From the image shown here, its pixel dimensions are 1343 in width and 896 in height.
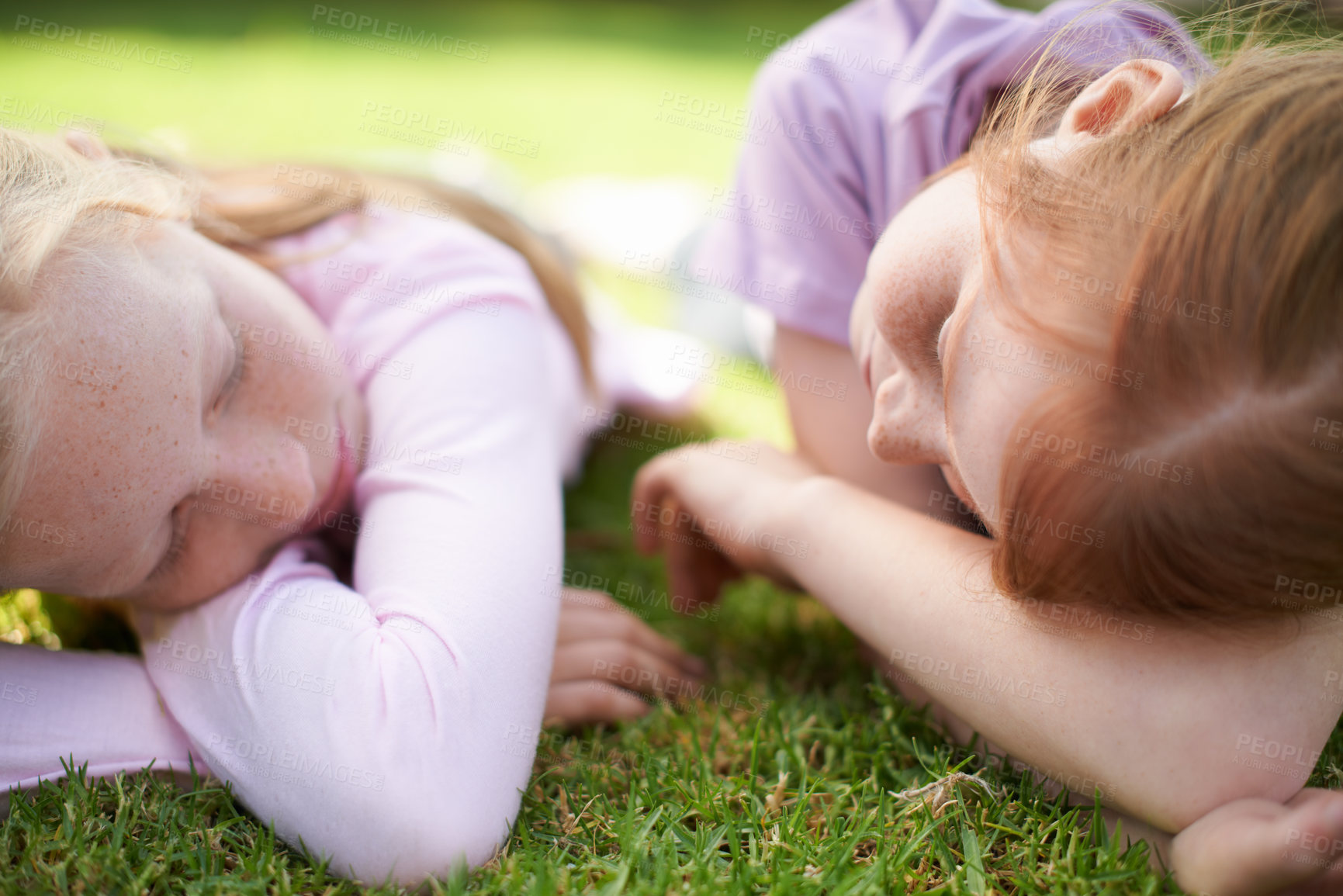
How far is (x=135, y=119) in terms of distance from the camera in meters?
4.27

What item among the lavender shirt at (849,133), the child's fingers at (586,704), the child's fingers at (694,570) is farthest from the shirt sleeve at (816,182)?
the child's fingers at (586,704)

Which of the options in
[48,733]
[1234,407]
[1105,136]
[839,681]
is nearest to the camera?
[1234,407]

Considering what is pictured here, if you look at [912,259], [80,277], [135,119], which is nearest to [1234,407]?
[912,259]

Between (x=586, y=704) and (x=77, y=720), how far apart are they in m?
0.63

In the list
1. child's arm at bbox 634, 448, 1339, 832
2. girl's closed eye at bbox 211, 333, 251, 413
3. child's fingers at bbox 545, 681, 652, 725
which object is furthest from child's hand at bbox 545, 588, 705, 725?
girl's closed eye at bbox 211, 333, 251, 413

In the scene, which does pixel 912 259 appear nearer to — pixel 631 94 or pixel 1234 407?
pixel 1234 407

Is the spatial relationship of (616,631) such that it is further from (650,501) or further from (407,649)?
(407,649)

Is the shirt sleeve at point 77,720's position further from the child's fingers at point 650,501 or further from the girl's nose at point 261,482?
the child's fingers at point 650,501

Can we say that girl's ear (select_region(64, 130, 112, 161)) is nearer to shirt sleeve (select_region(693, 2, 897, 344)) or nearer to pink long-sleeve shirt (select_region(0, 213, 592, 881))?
pink long-sleeve shirt (select_region(0, 213, 592, 881))

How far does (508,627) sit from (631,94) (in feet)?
17.7

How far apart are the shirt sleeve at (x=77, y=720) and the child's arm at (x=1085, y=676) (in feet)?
2.79

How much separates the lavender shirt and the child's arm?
492mm

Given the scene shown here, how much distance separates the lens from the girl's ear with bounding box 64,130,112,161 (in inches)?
51.2

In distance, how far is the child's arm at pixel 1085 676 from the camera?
972 millimetres
